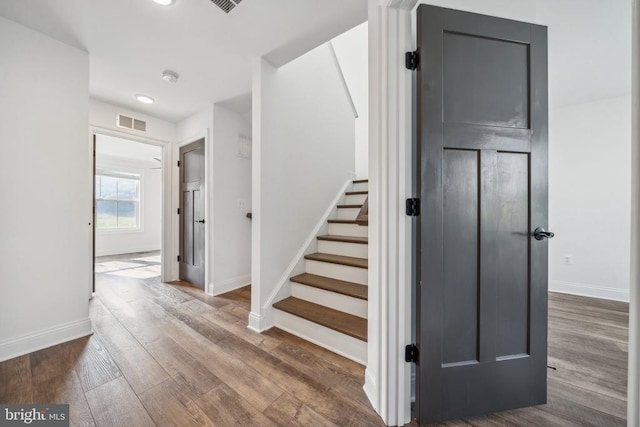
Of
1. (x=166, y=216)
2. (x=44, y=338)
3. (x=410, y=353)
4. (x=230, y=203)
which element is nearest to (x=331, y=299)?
(x=410, y=353)

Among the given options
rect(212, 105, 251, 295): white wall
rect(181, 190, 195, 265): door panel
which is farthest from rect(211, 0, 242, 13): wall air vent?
rect(181, 190, 195, 265): door panel

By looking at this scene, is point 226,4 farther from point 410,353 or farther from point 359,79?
point 359,79

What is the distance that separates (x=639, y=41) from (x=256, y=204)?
79.8 inches

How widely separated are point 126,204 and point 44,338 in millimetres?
5159

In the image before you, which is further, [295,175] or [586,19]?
[295,175]

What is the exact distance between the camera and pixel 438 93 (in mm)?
1160

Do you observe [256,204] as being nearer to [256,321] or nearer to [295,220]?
[295,220]

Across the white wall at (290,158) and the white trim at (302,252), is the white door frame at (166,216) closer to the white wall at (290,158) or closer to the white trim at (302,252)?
the white wall at (290,158)

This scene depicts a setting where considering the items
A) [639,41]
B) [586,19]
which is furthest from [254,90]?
[586,19]

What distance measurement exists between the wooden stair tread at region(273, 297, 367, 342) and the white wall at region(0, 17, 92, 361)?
1692mm

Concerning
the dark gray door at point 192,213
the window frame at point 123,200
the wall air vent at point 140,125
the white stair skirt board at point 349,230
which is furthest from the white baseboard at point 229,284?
the window frame at point 123,200

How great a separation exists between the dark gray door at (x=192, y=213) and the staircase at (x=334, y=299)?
1.67m

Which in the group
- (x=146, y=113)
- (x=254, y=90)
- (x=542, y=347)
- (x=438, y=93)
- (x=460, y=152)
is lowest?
(x=542, y=347)

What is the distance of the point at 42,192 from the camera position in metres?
1.81
